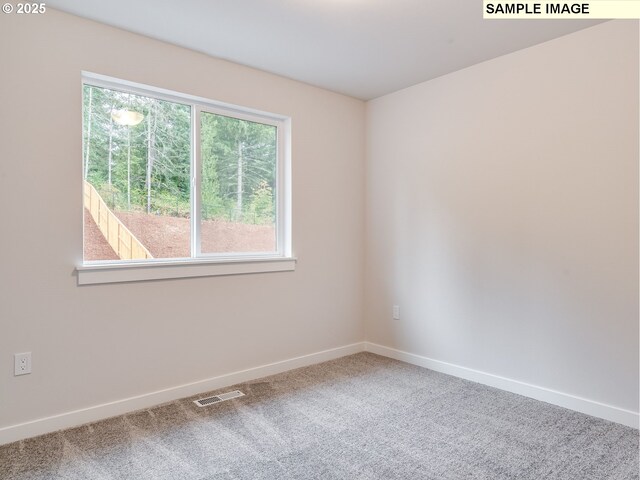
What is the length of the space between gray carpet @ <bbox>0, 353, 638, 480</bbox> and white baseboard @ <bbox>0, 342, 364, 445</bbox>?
0.06 metres

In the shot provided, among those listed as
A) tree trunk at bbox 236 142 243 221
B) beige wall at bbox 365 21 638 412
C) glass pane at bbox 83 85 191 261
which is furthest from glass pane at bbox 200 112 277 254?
beige wall at bbox 365 21 638 412

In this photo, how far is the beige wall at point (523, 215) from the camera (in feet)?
7.89

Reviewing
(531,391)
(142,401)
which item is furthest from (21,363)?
(531,391)

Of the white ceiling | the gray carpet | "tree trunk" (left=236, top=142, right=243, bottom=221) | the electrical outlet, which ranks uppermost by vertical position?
the white ceiling

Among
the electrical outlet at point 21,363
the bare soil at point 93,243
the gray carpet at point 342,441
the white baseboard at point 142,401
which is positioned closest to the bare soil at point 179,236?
the bare soil at point 93,243

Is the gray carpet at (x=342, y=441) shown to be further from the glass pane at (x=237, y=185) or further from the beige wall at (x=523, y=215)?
the glass pane at (x=237, y=185)

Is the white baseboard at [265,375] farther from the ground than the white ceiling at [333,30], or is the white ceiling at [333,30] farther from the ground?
the white ceiling at [333,30]

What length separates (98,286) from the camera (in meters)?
2.44

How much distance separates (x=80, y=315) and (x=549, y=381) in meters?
2.94

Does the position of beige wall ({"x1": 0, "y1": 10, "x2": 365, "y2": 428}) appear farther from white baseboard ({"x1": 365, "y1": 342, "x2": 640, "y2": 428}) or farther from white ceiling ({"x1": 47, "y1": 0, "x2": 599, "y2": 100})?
white baseboard ({"x1": 365, "y1": 342, "x2": 640, "y2": 428})

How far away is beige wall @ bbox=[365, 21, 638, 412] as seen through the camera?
2.41m

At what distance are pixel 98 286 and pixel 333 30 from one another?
2103 mm

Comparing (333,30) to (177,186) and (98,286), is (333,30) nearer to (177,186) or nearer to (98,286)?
(177,186)

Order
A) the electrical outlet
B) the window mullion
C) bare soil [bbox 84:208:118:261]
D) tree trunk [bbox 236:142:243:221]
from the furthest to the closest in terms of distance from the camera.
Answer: tree trunk [bbox 236:142:243:221] < the window mullion < bare soil [bbox 84:208:118:261] < the electrical outlet
